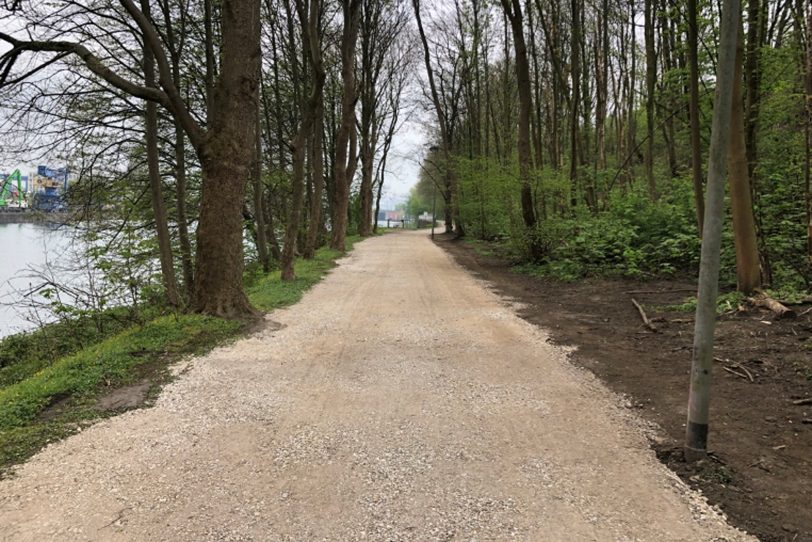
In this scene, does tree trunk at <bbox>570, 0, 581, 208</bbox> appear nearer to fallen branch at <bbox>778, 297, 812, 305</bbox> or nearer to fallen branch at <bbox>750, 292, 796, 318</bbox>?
fallen branch at <bbox>750, 292, 796, 318</bbox>

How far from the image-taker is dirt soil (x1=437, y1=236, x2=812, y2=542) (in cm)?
317

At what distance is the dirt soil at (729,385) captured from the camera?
3.17 m

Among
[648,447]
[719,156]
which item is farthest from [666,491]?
[719,156]

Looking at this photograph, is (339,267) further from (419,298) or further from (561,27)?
(561,27)

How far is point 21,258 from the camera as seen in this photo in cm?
1084

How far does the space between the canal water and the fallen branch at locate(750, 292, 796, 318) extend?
1135 centimetres

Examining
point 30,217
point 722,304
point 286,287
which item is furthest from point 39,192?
point 722,304

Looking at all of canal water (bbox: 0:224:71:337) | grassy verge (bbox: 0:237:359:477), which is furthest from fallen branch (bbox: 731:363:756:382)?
canal water (bbox: 0:224:71:337)

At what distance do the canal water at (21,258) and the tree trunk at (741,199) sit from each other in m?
11.3

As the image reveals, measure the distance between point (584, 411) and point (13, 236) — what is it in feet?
44.7

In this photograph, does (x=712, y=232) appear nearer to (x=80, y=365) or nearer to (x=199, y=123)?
(x=80, y=365)

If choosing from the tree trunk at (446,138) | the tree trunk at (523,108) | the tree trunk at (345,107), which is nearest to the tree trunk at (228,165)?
the tree trunk at (523,108)

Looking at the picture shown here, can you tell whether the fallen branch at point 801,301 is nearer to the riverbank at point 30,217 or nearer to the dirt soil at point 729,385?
the dirt soil at point 729,385

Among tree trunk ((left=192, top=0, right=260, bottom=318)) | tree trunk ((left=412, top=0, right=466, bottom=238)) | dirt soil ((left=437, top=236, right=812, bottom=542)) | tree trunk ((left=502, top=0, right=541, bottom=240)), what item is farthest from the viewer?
tree trunk ((left=412, top=0, right=466, bottom=238))
